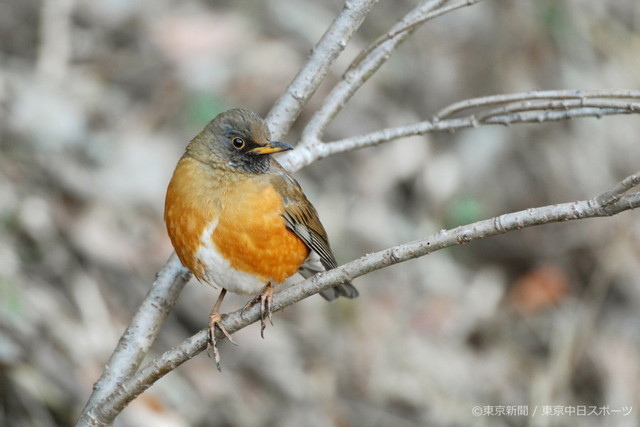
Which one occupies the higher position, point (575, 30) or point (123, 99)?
point (575, 30)

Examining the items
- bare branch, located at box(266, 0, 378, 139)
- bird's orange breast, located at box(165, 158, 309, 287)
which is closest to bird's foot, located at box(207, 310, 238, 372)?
bird's orange breast, located at box(165, 158, 309, 287)

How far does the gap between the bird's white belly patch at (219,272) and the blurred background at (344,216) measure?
5.01ft

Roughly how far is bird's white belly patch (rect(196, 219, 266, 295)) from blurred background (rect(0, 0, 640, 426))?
153cm

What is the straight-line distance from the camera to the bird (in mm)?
3678

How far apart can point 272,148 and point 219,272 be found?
612 millimetres

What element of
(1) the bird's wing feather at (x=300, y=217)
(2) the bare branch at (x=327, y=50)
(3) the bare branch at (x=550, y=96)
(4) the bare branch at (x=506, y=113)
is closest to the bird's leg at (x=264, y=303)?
(1) the bird's wing feather at (x=300, y=217)

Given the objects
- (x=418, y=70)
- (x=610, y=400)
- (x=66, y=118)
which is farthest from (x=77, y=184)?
(x=610, y=400)

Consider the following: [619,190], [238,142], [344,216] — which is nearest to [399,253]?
[619,190]

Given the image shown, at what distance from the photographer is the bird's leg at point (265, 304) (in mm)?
3188

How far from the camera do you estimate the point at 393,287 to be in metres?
7.23

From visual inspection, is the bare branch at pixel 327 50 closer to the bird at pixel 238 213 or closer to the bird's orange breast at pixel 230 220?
the bird at pixel 238 213

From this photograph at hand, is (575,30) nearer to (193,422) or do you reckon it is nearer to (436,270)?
(436,270)

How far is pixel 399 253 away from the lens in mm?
2666

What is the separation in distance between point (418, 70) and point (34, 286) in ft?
15.5
